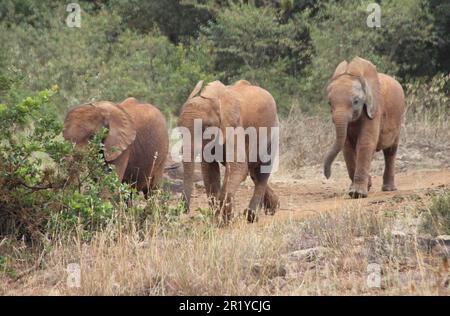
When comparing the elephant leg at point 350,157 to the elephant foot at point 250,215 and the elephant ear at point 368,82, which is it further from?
the elephant foot at point 250,215

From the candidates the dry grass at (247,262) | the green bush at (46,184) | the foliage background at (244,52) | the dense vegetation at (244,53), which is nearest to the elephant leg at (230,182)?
the green bush at (46,184)

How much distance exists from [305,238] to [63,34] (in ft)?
50.8

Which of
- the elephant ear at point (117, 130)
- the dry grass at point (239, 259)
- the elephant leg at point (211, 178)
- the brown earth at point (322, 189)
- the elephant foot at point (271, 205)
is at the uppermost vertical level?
the elephant ear at point (117, 130)

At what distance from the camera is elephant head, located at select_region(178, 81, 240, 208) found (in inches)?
454

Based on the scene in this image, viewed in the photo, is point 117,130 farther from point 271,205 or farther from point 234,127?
point 271,205

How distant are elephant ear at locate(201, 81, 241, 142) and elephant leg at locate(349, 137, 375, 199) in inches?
108

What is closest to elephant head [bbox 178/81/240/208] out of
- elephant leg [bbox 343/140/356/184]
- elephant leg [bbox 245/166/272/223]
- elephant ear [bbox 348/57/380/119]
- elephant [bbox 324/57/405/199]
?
elephant leg [bbox 245/166/272/223]

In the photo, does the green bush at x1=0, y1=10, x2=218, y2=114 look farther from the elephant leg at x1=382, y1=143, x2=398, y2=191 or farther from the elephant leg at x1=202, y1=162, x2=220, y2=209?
the elephant leg at x1=202, y1=162, x2=220, y2=209

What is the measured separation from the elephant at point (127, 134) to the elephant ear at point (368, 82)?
294 centimetres

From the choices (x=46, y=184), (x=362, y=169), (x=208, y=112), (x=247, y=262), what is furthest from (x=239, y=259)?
(x=362, y=169)

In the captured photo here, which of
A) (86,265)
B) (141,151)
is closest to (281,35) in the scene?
(141,151)

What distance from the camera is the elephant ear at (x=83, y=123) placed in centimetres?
1135

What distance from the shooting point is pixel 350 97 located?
Answer: 1421 centimetres

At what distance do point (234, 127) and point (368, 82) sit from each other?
10.9 feet
